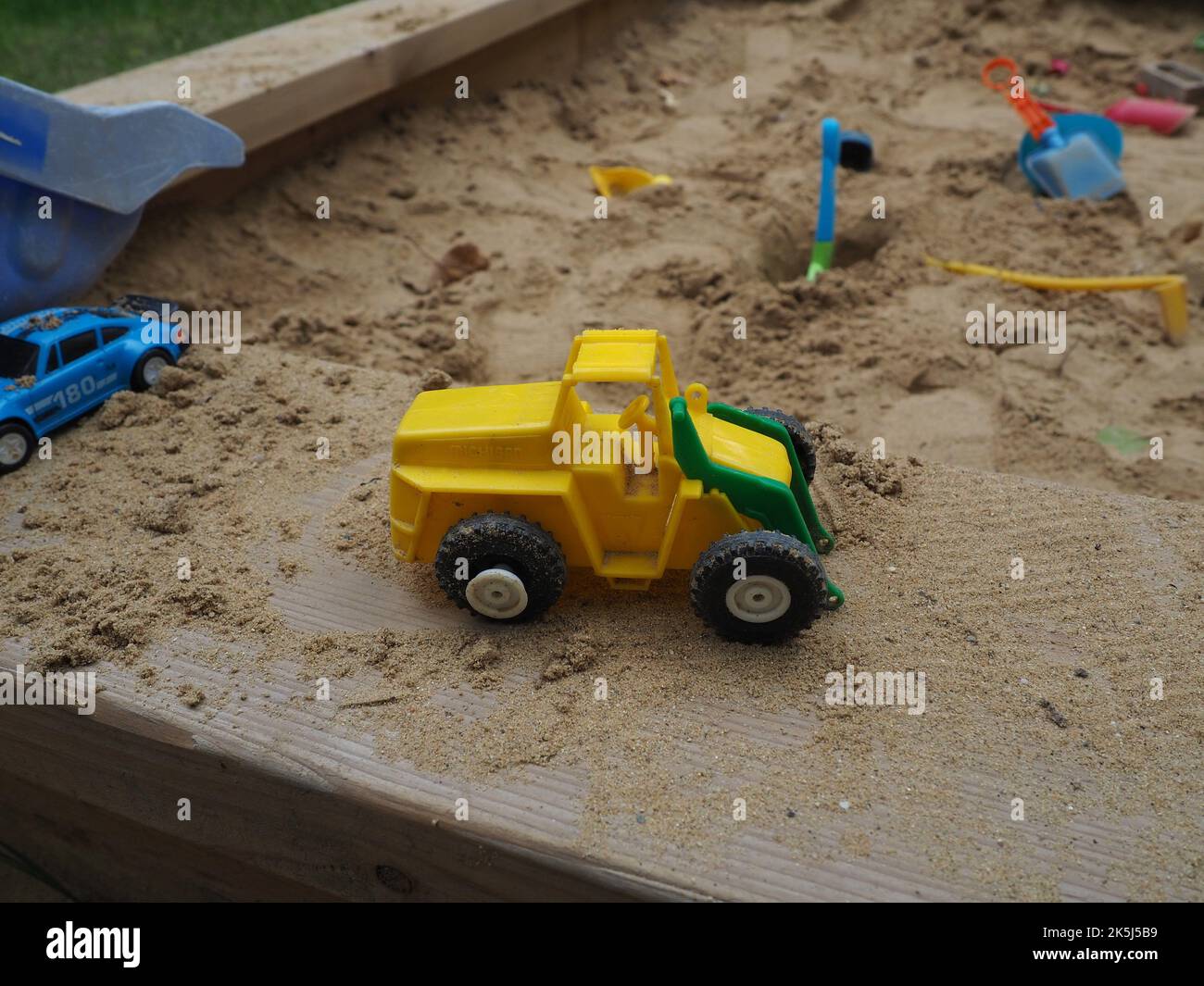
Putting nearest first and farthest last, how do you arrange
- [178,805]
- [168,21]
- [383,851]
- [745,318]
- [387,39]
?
[383,851] < [178,805] < [745,318] < [387,39] < [168,21]

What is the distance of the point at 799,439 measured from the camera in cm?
230

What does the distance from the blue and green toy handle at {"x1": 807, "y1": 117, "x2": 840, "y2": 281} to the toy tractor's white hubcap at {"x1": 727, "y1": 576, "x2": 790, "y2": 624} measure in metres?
2.36

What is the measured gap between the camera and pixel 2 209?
292 cm

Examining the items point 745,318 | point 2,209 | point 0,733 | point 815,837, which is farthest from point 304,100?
point 815,837

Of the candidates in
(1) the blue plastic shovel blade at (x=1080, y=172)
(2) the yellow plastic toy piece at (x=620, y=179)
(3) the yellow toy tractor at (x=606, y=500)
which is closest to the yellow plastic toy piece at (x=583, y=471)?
(3) the yellow toy tractor at (x=606, y=500)

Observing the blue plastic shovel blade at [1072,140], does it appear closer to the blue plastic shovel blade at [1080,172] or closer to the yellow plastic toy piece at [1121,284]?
the blue plastic shovel blade at [1080,172]

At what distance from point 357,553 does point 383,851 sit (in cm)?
72

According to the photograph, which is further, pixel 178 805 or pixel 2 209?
pixel 2 209

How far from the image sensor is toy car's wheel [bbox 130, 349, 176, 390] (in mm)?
2904

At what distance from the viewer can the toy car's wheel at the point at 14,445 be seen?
8.48ft

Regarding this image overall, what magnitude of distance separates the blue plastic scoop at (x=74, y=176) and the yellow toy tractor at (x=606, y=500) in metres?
1.60

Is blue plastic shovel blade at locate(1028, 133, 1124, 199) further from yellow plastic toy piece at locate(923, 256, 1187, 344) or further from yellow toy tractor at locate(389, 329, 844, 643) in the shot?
yellow toy tractor at locate(389, 329, 844, 643)

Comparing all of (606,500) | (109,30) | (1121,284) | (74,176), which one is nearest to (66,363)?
(74,176)

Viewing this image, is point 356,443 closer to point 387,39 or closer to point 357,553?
point 357,553
